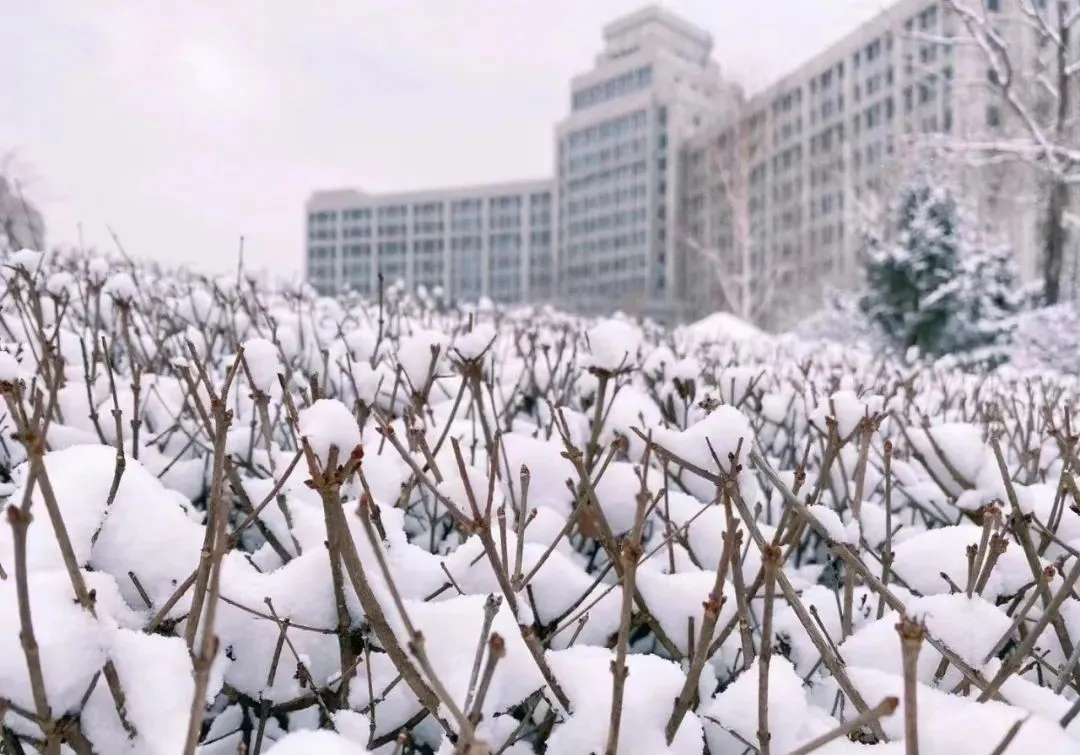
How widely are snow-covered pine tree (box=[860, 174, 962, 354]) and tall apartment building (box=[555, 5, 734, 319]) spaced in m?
45.9

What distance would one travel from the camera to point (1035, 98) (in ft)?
51.1

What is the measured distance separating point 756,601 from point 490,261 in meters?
83.9

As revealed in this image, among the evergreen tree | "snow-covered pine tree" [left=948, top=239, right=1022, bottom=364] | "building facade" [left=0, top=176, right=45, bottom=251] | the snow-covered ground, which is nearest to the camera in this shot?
the snow-covered ground

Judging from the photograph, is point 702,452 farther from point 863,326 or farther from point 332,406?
point 863,326

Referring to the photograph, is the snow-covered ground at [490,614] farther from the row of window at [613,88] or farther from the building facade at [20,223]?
the row of window at [613,88]

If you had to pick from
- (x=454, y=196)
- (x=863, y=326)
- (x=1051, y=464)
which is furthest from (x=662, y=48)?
(x=1051, y=464)

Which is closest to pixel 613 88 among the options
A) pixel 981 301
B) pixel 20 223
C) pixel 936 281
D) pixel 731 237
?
pixel 731 237

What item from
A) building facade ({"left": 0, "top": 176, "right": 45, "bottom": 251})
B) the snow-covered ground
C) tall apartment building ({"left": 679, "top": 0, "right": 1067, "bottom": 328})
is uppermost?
tall apartment building ({"left": 679, "top": 0, "right": 1067, "bottom": 328})

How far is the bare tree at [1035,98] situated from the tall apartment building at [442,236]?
62.9 metres

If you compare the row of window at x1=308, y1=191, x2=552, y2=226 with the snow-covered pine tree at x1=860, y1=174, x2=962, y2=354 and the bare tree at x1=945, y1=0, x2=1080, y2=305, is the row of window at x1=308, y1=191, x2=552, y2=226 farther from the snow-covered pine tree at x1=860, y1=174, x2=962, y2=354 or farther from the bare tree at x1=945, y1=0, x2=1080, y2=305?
the bare tree at x1=945, y1=0, x2=1080, y2=305

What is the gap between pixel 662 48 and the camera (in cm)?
7406

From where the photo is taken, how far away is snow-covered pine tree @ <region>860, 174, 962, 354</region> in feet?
50.3

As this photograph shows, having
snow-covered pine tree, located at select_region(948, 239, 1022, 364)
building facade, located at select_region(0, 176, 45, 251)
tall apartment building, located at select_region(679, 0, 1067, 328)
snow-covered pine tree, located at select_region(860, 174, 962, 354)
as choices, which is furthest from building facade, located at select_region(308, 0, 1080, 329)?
building facade, located at select_region(0, 176, 45, 251)

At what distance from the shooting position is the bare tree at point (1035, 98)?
1069cm
